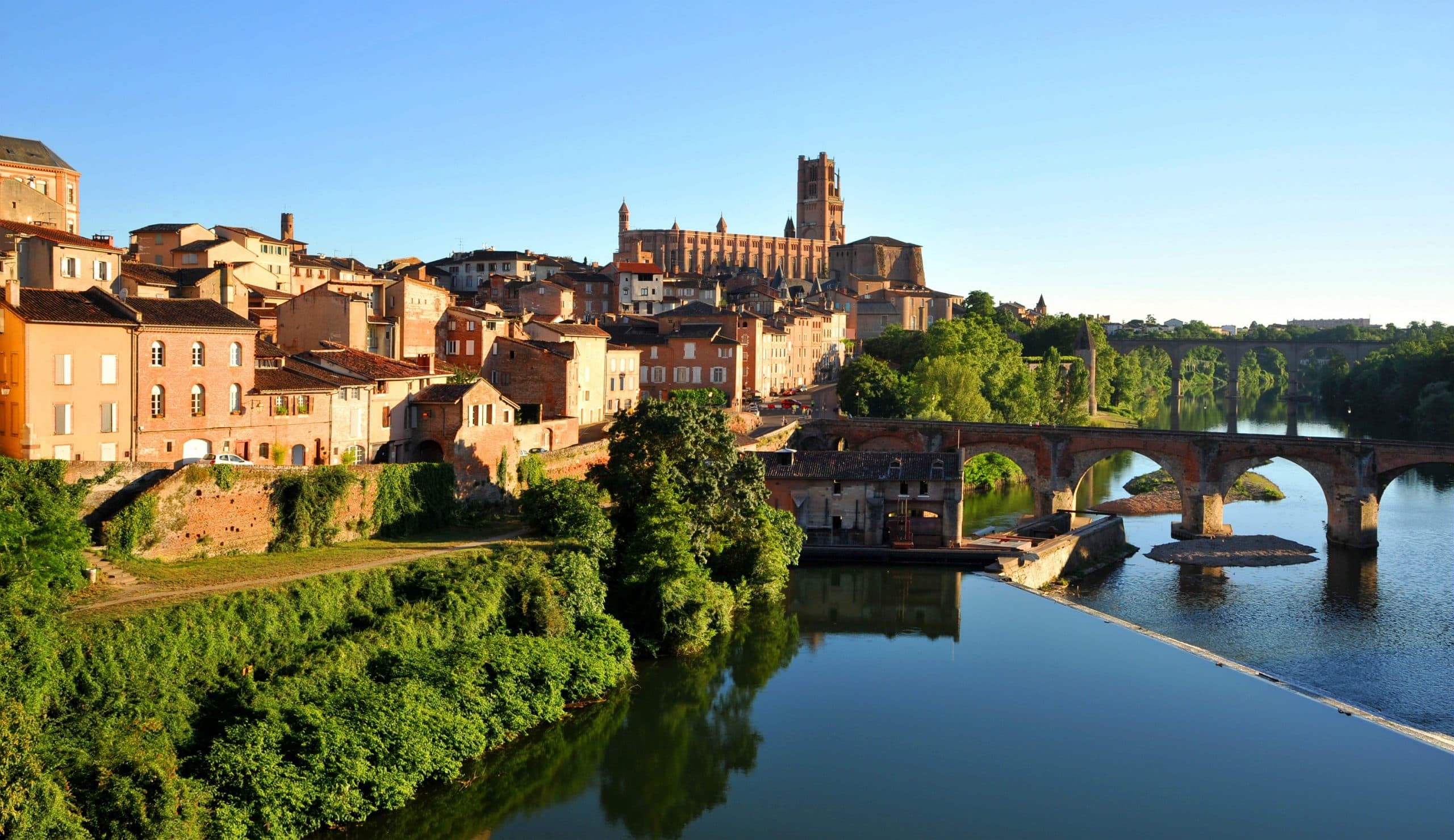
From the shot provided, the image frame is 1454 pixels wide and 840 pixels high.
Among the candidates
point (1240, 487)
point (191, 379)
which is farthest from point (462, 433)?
point (1240, 487)

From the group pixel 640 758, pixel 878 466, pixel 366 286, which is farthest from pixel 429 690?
pixel 366 286

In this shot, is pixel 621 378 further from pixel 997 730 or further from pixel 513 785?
pixel 513 785

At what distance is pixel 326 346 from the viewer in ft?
118

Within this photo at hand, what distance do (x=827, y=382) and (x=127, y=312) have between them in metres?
52.0

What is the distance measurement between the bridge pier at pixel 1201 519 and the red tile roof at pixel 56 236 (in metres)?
34.3

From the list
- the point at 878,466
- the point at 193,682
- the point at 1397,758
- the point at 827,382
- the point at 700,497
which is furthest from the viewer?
the point at 827,382

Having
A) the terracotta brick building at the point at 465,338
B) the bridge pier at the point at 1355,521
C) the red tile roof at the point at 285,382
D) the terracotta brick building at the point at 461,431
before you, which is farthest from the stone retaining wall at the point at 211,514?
the bridge pier at the point at 1355,521

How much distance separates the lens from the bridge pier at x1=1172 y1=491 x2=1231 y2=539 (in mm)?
43531

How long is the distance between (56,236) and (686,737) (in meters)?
20.9

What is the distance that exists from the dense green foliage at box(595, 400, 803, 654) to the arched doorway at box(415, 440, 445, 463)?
13.8 feet

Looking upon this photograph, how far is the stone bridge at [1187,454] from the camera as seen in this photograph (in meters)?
41.8

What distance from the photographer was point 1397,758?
2206 cm

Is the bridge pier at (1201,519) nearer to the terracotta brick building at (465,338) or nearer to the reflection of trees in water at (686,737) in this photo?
the reflection of trees in water at (686,737)

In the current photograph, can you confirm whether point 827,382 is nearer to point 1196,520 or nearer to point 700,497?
point 1196,520
